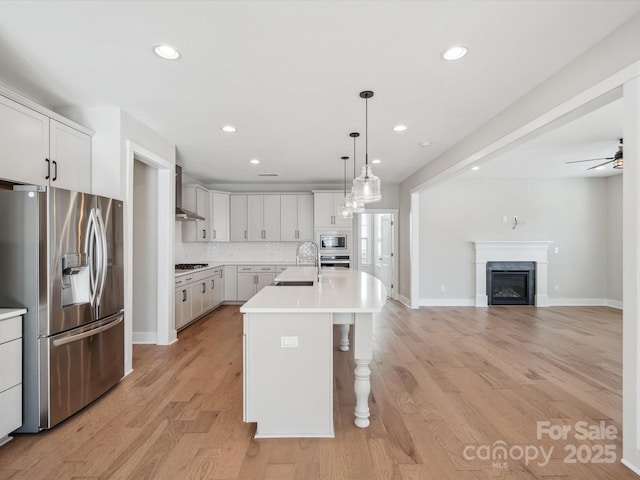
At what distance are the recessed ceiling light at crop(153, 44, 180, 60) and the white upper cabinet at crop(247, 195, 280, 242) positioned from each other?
463 cm

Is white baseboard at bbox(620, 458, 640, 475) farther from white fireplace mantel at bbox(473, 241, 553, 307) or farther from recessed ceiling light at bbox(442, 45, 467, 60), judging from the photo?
white fireplace mantel at bbox(473, 241, 553, 307)

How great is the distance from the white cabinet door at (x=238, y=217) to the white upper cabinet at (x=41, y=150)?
3.80 meters

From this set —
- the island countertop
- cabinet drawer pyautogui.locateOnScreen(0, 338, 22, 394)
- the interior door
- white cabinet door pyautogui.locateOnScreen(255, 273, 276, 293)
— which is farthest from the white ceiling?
the interior door

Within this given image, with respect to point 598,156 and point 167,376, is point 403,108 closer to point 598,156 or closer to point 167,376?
point 167,376

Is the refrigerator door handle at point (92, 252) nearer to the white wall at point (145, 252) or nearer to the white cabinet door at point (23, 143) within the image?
the white cabinet door at point (23, 143)

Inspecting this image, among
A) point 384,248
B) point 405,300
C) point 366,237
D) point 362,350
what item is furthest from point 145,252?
point 366,237

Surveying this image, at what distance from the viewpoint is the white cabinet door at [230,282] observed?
6.63 meters

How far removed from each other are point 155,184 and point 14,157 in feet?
5.66

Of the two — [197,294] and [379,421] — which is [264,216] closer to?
[197,294]

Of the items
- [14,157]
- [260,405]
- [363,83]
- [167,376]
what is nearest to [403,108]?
[363,83]

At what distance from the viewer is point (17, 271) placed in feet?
7.13

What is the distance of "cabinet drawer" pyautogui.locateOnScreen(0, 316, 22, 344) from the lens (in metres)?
2.01

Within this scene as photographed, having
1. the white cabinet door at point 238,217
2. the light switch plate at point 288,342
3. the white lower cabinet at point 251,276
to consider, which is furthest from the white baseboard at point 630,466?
the white cabinet door at point 238,217

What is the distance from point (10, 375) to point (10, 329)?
0.29 meters
